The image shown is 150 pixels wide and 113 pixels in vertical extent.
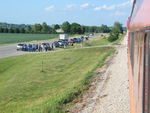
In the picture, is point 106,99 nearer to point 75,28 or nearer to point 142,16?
point 142,16

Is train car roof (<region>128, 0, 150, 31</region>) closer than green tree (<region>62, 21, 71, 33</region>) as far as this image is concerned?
Yes

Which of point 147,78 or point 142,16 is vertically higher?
point 142,16

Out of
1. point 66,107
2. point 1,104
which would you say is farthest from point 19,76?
point 66,107

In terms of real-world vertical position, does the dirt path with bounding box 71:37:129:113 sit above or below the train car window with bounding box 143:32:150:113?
below

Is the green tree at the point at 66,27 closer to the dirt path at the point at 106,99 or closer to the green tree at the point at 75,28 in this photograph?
the green tree at the point at 75,28

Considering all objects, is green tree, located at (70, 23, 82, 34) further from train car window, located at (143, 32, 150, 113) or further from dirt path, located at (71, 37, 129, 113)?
train car window, located at (143, 32, 150, 113)

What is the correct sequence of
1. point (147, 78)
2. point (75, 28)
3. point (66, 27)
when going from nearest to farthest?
point (147, 78) → point (66, 27) → point (75, 28)

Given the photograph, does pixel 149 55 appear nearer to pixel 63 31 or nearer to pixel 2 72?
pixel 2 72

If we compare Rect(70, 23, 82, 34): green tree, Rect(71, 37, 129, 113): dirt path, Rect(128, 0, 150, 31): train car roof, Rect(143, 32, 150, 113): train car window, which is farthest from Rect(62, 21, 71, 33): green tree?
Rect(143, 32, 150, 113): train car window

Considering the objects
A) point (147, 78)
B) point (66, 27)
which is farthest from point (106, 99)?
point (66, 27)

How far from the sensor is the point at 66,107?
13.2 metres

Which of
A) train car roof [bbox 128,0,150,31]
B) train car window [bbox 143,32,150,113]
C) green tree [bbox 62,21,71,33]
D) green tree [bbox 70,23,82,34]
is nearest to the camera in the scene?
train car window [bbox 143,32,150,113]

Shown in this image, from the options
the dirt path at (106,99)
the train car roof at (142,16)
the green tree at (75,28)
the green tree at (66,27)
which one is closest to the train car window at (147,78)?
the train car roof at (142,16)

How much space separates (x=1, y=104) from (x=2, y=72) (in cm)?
1714
